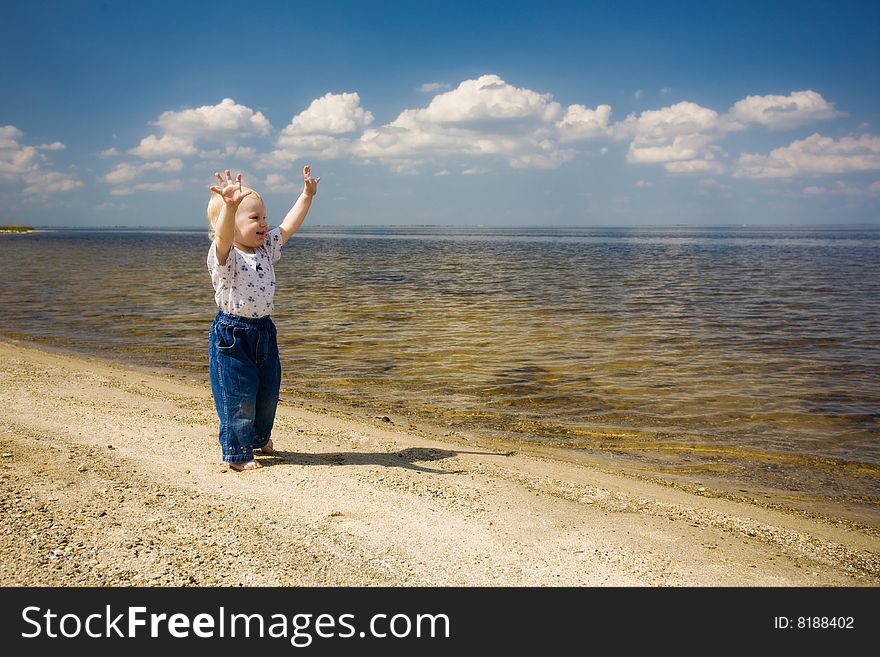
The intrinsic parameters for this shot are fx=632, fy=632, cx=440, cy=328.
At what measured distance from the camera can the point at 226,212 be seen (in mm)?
4719

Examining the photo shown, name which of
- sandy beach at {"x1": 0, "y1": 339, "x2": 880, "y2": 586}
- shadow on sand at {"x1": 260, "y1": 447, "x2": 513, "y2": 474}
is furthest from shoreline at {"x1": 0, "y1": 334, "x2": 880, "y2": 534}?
shadow on sand at {"x1": 260, "y1": 447, "x2": 513, "y2": 474}

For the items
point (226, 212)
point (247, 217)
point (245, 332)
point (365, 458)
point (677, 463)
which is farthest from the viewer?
point (677, 463)

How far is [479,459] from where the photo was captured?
21.4ft

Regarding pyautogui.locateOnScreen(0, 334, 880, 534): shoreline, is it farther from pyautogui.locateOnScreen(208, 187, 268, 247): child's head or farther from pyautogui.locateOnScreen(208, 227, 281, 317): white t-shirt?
pyautogui.locateOnScreen(208, 187, 268, 247): child's head

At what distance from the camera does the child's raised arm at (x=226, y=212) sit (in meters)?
4.66

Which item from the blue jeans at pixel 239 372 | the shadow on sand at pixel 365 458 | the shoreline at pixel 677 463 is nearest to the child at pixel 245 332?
the blue jeans at pixel 239 372

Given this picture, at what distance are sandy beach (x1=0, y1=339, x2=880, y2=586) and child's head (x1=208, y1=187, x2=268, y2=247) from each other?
2.00 m

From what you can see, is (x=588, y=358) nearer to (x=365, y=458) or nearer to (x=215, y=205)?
(x=365, y=458)

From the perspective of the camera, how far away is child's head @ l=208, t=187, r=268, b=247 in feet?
17.1

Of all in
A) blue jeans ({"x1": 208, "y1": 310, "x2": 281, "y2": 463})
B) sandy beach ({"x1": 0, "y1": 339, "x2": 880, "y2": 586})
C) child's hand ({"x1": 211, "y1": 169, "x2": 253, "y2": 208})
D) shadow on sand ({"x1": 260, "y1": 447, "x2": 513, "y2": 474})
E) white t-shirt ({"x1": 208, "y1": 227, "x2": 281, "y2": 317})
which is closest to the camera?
sandy beach ({"x1": 0, "y1": 339, "x2": 880, "y2": 586})

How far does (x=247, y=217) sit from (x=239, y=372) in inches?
52.6

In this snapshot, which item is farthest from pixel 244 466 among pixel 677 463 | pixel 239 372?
pixel 677 463

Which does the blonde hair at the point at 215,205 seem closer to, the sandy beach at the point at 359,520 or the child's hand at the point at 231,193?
the child's hand at the point at 231,193
